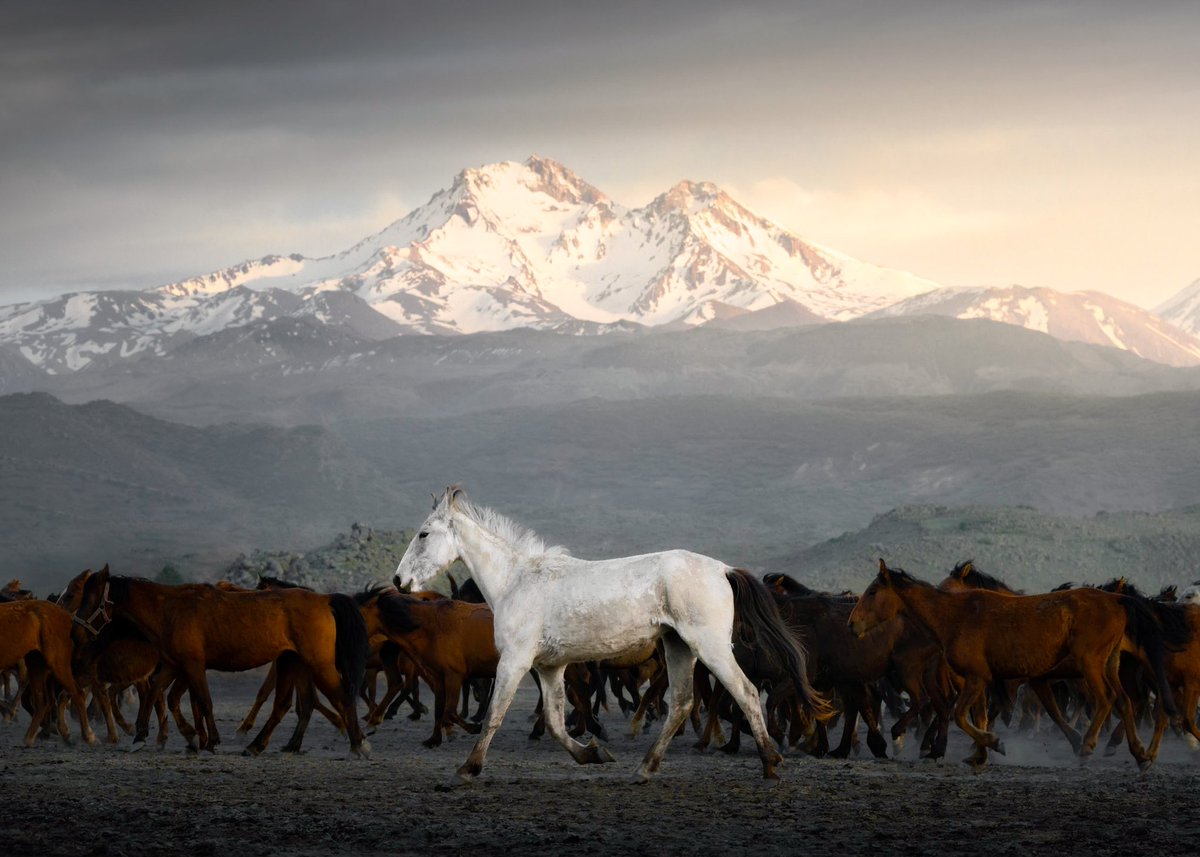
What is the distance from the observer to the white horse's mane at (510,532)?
1508 cm

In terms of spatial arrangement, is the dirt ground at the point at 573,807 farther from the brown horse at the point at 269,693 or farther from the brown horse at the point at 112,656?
the brown horse at the point at 112,656

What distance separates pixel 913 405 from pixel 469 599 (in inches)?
5403

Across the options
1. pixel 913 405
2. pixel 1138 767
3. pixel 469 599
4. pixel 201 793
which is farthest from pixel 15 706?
pixel 913 405

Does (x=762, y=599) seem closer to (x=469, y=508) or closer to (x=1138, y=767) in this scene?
(x=469, y=508)

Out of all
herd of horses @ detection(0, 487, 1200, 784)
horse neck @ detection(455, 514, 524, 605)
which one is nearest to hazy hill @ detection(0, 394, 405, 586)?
herd of horses @ detection(0, 487, 1200, 784)

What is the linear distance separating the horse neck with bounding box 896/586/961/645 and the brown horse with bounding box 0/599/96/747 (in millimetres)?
9026

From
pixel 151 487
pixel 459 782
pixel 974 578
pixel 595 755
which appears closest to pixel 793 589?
pixel 974 578

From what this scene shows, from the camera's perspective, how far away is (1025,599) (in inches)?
648

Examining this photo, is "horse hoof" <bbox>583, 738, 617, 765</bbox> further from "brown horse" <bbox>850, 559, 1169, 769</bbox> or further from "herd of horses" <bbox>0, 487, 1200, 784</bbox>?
"brown horse" <bbox>850, 559, 1169, 769</bbox>

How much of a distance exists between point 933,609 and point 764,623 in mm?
2852

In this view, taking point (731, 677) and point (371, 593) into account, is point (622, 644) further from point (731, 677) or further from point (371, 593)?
point (371, 593)

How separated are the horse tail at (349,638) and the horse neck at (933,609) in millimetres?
5518

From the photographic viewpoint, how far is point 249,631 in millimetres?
16359

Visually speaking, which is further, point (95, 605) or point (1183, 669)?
point (1183, 669)
